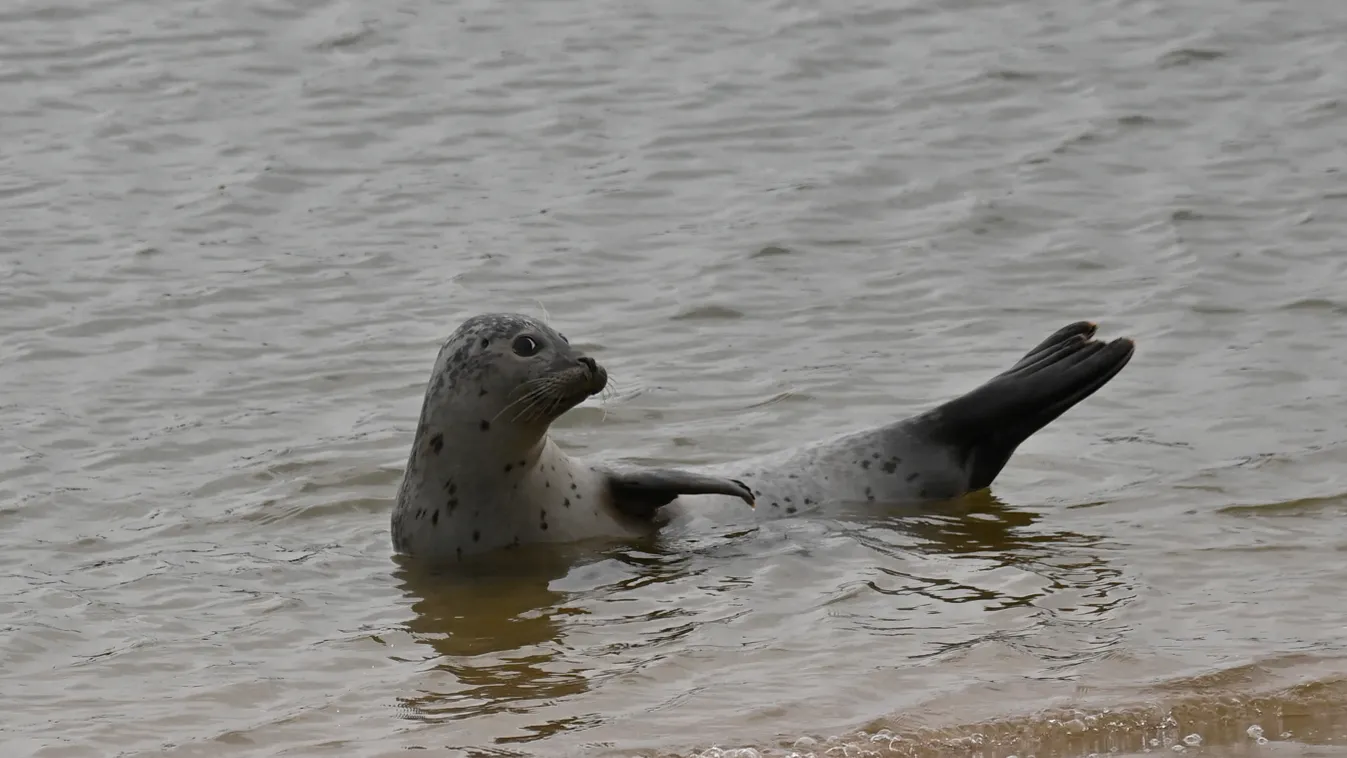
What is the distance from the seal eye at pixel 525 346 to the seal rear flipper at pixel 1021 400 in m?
1.50

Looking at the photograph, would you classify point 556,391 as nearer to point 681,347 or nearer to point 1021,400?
point 1021,400

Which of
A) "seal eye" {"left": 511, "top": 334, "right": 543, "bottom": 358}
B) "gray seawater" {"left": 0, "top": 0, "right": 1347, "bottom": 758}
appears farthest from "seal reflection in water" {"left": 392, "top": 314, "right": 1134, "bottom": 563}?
"gray seawater" {"left": 0, "top": 0, "right": 1347, "bottom": 758}

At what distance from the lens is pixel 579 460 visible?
7426mm

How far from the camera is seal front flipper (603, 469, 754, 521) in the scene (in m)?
6.90

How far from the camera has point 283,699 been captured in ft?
18.8

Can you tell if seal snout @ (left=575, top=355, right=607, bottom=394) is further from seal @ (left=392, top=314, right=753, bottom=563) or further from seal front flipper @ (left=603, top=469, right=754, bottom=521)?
seal front flipper @ (left=603, top=469, right=754, bottom=521)

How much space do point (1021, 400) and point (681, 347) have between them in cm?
231

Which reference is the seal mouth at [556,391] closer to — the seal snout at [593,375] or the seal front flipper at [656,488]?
the seal snout at [593,375]

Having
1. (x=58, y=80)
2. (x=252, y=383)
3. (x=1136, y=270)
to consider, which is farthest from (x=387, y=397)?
(x=58, y=80)

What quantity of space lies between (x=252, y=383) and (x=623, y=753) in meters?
4.39

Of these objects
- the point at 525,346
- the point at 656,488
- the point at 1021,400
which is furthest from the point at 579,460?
the point at 1021,400

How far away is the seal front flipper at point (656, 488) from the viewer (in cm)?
690

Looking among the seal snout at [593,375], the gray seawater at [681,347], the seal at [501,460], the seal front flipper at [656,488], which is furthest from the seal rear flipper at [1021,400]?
the seal snout at [593,375]

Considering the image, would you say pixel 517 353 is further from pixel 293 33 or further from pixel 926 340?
pixel 293 33
